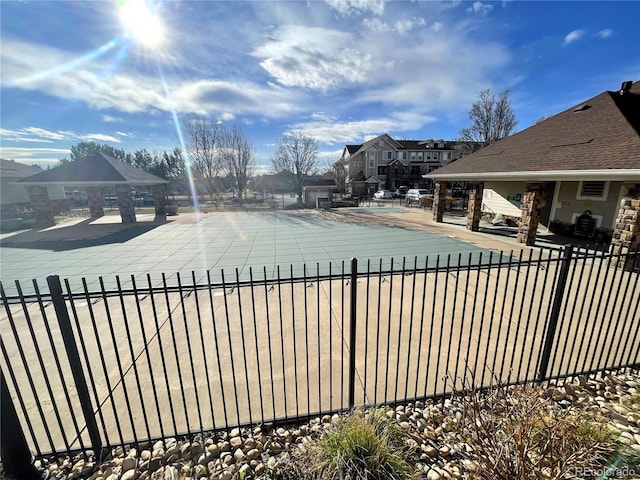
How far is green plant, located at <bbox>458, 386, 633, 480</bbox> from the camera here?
6.32 ft

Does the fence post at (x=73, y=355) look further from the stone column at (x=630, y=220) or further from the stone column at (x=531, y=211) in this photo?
the stone column at (x=531, y=211)

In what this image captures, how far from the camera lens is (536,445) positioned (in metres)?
2.06

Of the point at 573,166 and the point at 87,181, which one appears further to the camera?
the point at 87,181

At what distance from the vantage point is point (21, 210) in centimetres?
2022

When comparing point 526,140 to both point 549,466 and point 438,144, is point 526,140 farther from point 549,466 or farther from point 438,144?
point 438,144

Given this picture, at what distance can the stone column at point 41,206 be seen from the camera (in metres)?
16.5

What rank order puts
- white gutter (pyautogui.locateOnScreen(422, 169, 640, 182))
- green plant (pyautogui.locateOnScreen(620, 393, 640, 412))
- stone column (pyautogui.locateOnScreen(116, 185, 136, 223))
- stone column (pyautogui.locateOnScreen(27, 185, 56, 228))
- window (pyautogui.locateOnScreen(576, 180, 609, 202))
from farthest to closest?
stone column (pyautogui.locateOnScreen(116, 185, 136, 223)) < stone column (pyautogui.locateOnScreen(27, 185, 56, 228)) < window (pyautogui.locateOnScreen(576, 180, 609, 202)) < white gutter (pyautogui.locateOnScreen(422, 169, 640, 182)) < green plant (pyautogui.locateOnScreen(620, 393, 640, 412))

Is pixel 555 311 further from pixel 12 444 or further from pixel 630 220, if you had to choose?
pixel 630 220

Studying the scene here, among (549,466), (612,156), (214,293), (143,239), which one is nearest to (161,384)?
(214,293)

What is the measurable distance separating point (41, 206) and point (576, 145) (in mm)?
27409

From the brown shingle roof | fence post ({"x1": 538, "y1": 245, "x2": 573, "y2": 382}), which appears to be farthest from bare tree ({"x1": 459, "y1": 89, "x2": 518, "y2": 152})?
fence post ({"x1": 538, "y1": 245, "x2": 573, "y2": 382})

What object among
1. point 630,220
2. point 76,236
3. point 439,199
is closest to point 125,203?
point 76,236

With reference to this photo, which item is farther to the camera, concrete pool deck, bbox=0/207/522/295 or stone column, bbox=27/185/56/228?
stone column, bbox=27/185/56/228

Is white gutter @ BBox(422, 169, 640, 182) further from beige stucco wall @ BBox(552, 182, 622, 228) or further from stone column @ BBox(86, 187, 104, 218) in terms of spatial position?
stone column @ BBox(86, 187, 104, 218)
